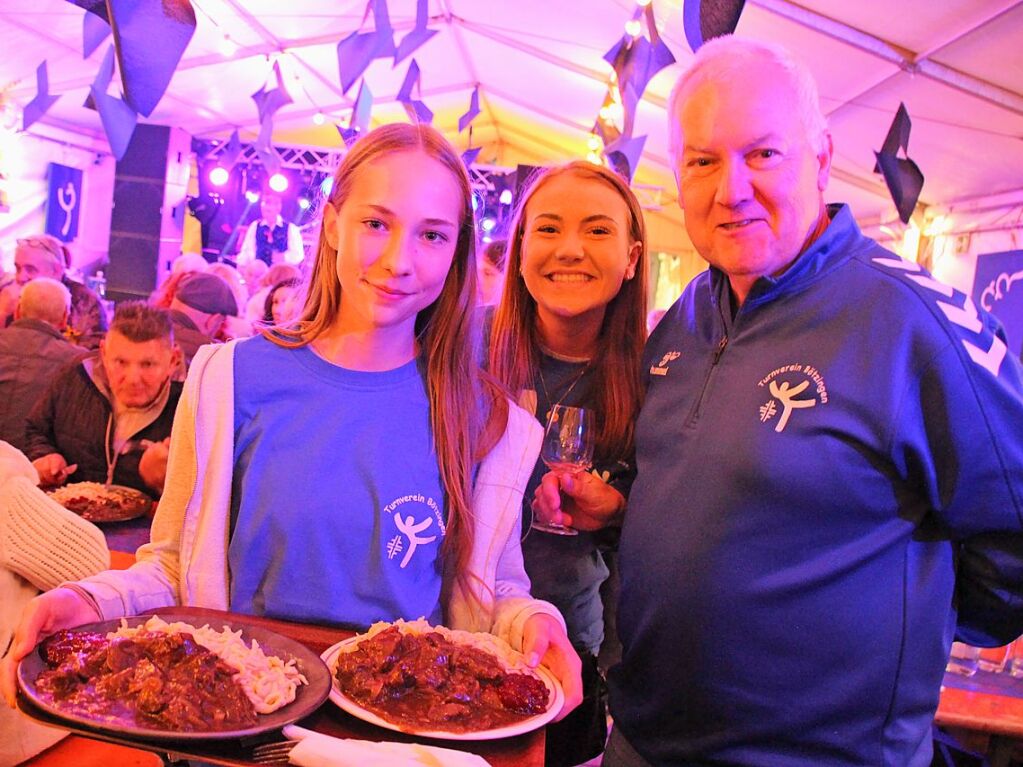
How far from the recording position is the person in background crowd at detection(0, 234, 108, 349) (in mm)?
6035

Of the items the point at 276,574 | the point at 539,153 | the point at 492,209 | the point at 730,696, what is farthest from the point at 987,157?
the point at 539,153

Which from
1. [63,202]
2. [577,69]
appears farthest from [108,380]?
[63,202]

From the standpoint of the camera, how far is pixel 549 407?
2.37 m

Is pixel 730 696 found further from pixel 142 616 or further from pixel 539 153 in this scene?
pixel 539 153

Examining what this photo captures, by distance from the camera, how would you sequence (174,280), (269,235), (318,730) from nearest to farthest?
(318,730), (174,280), (269,235)

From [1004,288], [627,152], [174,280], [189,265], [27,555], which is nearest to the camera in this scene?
[27,555]

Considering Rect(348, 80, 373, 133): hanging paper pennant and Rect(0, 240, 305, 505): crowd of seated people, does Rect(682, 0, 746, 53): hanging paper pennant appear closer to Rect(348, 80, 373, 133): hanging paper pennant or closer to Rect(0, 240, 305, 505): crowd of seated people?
Rect(0, 240, 305, 505): crowd of seated people

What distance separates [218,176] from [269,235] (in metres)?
1.51

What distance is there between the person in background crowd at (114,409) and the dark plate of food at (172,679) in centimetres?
248

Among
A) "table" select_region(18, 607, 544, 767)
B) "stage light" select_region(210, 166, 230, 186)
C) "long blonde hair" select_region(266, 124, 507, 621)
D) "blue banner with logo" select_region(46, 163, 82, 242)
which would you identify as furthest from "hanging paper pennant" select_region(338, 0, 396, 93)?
"stage light" select_region(210, 166, 230, 186)

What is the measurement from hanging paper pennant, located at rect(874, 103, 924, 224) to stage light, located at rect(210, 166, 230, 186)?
11.3 m

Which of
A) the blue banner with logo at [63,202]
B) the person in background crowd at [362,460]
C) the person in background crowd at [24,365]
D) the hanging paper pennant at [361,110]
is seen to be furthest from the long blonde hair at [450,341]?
the blue banner with logo at [63,202]

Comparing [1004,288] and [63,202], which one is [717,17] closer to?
[1004,288]

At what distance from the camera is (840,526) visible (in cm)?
162
